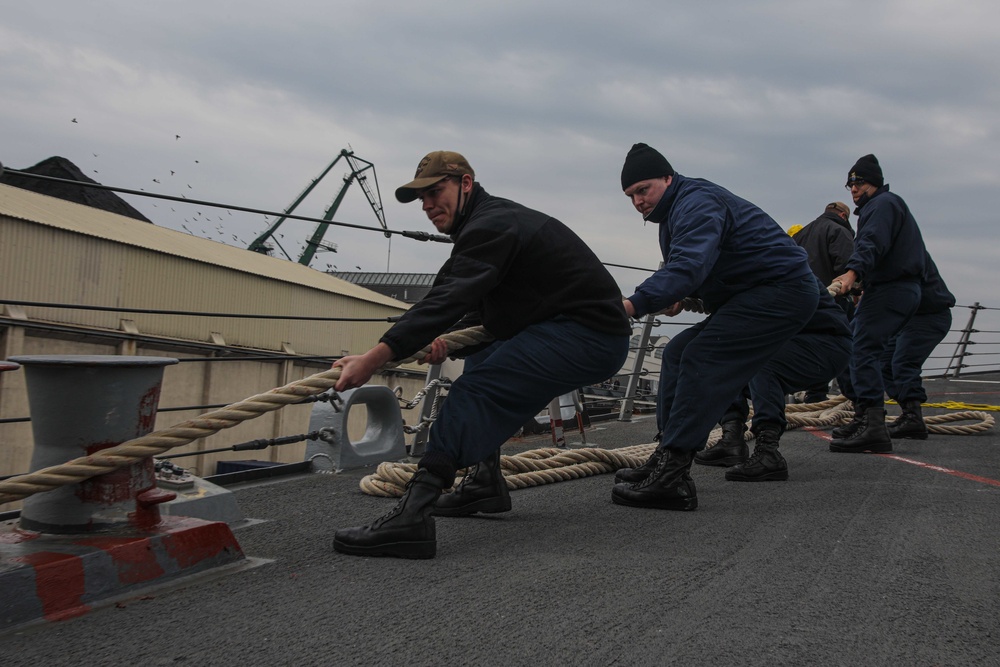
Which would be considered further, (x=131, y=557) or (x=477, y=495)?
(x=477, y=495)

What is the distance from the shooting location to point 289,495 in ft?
11.8

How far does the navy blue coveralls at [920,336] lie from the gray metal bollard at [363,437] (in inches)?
140

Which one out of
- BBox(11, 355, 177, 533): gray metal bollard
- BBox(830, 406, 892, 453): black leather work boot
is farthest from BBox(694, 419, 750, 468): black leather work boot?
BBox(11, 355, 177, 533): gray metal bollard

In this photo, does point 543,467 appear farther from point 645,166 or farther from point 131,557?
point 131,557

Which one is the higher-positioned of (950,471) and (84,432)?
(84,432)

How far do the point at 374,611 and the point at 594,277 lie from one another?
1.41 m

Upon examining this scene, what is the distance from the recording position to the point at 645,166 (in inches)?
141

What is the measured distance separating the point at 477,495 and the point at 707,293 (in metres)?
1.39

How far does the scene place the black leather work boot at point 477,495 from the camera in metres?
3.20

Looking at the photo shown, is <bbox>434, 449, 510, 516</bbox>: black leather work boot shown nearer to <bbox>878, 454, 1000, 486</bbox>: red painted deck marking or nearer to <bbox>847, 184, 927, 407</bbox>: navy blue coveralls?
<bbox>878, 454, 1000, 486</bbox>: red painted deck marking

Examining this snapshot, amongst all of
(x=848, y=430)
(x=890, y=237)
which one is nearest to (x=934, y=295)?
(x=890, y=237)

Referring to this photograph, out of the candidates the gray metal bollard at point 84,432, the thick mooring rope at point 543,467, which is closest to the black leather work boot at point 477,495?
the thick mooring rope at point 543,467

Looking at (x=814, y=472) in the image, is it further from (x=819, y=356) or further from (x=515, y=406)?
(x=515, y=406)

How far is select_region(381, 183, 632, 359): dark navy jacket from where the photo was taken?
98.7 inches
